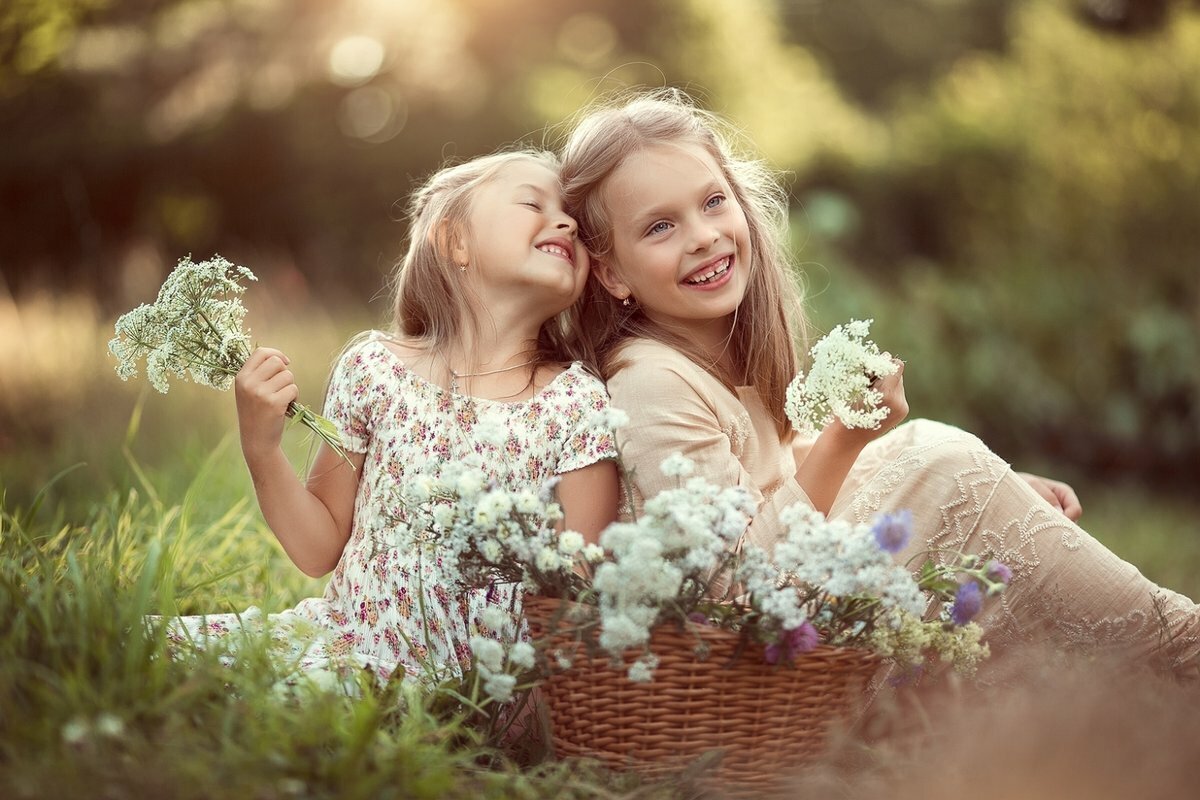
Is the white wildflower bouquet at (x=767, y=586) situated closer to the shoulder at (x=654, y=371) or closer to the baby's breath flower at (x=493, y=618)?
the baby's breath flower at (x=493, y=618)

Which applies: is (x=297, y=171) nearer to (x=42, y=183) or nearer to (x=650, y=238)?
(x=42, y=183)

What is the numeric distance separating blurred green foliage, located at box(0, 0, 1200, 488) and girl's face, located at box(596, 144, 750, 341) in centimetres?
113

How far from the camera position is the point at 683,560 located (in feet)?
6.86

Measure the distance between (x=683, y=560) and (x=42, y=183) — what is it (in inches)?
368

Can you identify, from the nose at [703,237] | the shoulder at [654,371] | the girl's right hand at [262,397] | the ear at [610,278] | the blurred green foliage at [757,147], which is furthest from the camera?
the blurred green foliage at [757,147]

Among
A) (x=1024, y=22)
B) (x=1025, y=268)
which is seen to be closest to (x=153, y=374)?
(x=1025, y=268)

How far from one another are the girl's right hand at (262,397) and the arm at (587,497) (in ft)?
2.06

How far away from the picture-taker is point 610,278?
2984mm

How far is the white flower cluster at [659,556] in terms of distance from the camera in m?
2.00

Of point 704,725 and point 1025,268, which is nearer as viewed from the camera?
point 704,725

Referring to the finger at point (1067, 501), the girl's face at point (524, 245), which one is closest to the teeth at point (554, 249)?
the girl's face at point (524, 245)

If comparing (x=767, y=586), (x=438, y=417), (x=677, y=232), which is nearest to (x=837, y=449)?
(x=767, y=586)

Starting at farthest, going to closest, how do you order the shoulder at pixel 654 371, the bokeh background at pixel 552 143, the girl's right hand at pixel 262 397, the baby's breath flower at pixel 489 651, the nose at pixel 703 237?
the bokeh background at pixel 552 143 → the nose at pixel 703 237 → the shoulder at pixel 654 371 → the girl's right hand at pixel 262 397 → the baby's breath flower at pixel 489 651

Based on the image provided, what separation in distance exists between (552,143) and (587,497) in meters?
1.09
